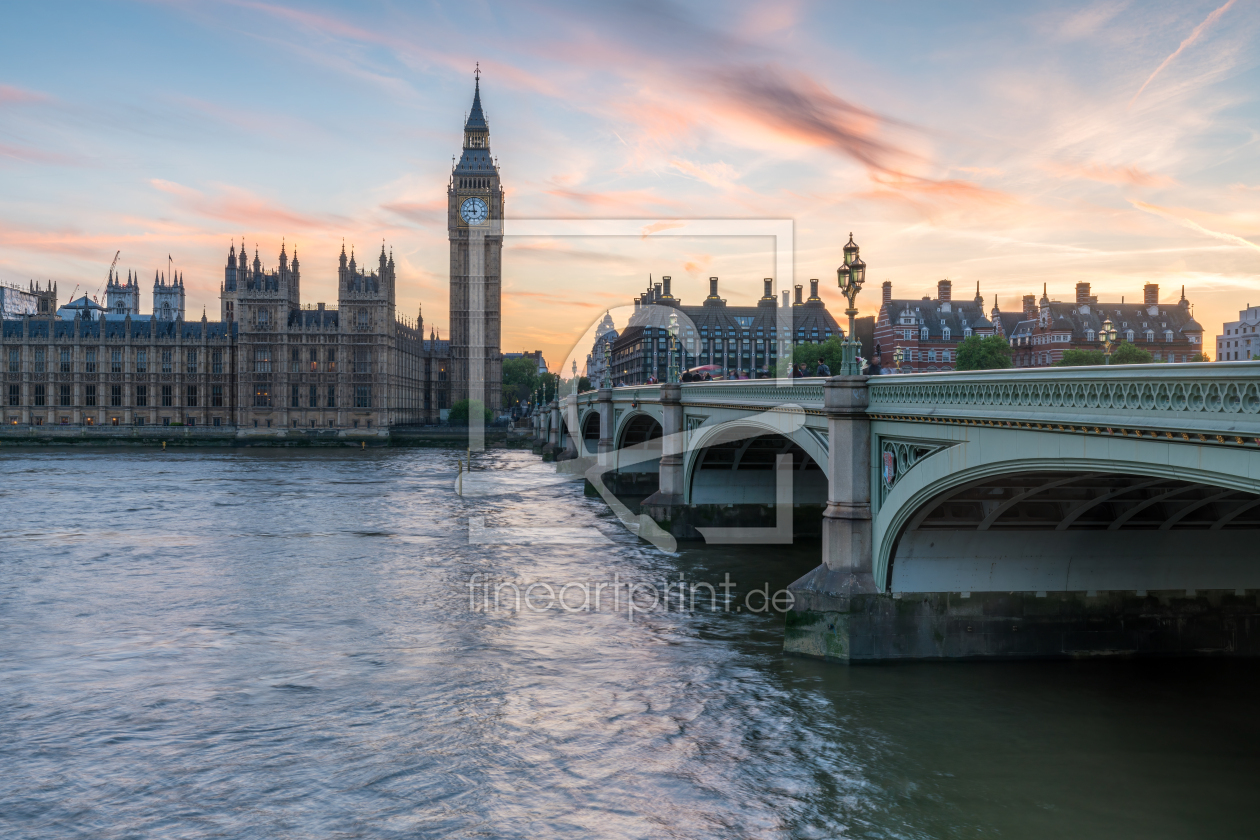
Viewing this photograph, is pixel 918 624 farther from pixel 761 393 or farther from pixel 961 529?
pixel 761 393

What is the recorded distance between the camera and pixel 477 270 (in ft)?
461

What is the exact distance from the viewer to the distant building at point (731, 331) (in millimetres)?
140750

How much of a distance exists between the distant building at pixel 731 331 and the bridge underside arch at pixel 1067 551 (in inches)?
4633

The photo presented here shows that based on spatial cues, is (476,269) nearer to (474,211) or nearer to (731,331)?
(474,211)

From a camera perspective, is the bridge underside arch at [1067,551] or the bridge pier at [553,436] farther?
the bridge pier at [553,436]

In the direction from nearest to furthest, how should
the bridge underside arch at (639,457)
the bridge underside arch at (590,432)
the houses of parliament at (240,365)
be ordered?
the bridge underside arch at (639,457), the bridge underside arch at (590,432), the houses of parliament at (240,365)

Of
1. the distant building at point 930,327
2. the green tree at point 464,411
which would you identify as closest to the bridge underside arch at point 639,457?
the distant building at point 930,327

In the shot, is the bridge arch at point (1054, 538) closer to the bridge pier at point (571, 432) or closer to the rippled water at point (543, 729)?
the rippled water at point (543, 729)

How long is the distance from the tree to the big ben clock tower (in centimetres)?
7635

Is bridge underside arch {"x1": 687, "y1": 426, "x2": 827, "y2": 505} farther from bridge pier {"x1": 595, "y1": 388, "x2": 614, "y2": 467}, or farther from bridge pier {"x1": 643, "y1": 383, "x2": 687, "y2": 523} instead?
bridge pier {"x1": 595, "y1": 388, "x2": 614, "y2": 467}

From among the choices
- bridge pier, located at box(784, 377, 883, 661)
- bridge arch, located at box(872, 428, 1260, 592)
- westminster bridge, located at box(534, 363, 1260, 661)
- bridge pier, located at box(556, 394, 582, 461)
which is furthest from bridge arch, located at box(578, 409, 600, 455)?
bridge arch, located at box(872, 428, 1260, 592)

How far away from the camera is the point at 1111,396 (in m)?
10.7

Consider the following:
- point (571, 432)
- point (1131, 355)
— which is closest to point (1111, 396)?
point (1131, 355)

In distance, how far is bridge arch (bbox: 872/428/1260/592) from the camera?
52.1 feet
